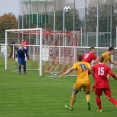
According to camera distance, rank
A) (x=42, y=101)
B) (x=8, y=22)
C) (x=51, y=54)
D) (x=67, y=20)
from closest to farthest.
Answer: (x=42, y=101) → (x=51, y=54) → (x=67, y=20) → (x=8, y=22)

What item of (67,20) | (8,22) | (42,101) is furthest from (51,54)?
(8,22)

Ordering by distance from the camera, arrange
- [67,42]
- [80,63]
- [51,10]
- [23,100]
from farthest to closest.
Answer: [51,10]
[67,42]
[23,100]
[80,63]

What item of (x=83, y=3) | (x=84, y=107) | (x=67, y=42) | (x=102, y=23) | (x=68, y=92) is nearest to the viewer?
(x=84, y=107)

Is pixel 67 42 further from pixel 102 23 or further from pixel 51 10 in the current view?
pixel 51 10

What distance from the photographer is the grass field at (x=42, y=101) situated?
15.2 meters

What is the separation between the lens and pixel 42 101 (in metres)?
18.1

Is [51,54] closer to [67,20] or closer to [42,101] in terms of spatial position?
[42,101]

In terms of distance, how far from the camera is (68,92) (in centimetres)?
2125

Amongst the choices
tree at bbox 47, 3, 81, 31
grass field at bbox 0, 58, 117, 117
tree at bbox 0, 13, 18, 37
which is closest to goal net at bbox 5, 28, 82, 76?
grass field at bbox 0, 58, 117, 117

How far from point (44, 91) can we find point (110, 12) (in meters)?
22.3

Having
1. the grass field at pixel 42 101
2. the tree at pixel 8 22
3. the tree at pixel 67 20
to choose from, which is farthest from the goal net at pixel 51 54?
the tree at pixel 8 22

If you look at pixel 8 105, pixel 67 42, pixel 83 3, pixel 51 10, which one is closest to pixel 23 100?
pixel 8 105

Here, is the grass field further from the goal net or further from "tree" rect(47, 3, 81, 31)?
"tree" rect(47, 3, 81, 31)

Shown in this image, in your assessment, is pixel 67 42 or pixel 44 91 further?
pixel 67 42
